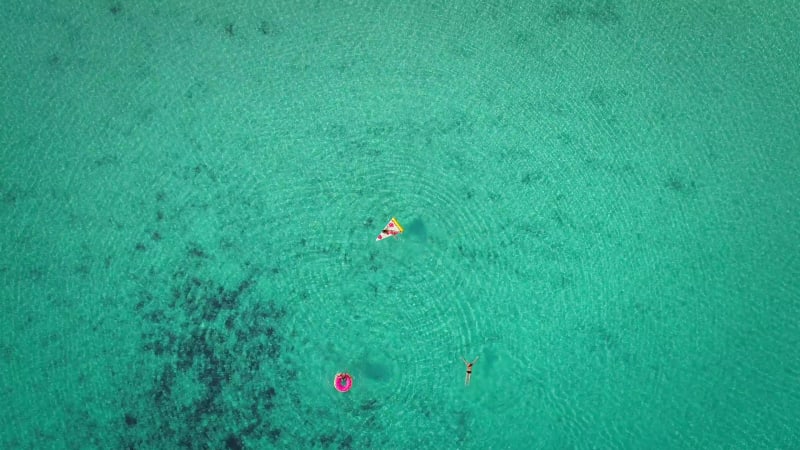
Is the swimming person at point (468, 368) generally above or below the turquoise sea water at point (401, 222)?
below

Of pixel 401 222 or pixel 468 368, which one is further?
pixel 401 222

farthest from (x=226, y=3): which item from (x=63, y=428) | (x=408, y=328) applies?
(x=63, y=428)

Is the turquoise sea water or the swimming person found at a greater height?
the turquoise sea water

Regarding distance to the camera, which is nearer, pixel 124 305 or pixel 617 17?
pixel 124 305

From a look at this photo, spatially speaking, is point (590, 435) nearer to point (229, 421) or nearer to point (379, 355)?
point (379, 355)

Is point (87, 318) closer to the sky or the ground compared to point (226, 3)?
closer to the ground

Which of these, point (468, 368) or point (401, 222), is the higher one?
point (401, 222)

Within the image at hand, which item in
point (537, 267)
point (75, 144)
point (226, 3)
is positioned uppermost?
point (226, 3)
